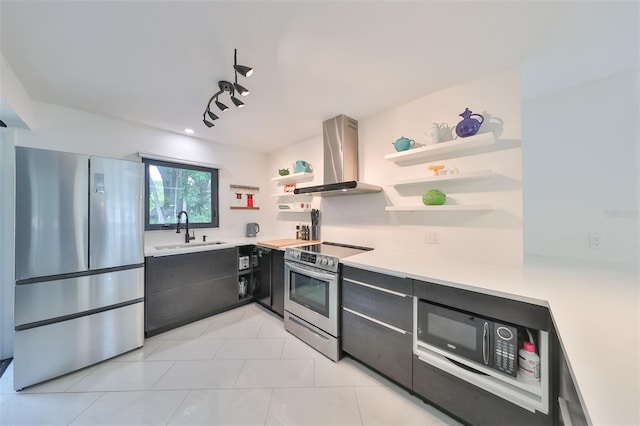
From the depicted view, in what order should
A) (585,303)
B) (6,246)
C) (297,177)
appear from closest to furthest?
(585,303)
(6,246)
(297,177)

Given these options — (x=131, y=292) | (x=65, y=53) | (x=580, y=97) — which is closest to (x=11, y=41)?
(x=65, y=53)

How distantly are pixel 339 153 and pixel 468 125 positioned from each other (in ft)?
4.05

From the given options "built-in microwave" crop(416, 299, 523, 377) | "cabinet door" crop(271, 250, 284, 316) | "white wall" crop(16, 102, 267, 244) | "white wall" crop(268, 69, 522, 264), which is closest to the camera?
"built-in microwave" crop(416, 299, 523, 377)

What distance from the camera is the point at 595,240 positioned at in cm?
176

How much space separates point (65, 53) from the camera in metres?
1.52

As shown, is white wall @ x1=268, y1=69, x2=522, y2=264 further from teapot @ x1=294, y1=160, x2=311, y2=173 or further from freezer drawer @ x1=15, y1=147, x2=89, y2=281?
freezer drawer @ x1=15, y1=147, x2=89, y2=281

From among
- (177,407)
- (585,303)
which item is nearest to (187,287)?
(177,407)

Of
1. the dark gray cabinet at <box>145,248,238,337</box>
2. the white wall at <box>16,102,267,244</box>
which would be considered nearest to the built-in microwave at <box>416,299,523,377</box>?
the dark gray cabinet at <box>145,248,238,337</box>

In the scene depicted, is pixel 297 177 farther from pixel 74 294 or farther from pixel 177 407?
pixel 177 407

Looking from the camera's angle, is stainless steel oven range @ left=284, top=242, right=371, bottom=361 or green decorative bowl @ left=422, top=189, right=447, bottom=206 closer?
green decorative bowl @ left=422, top=189, right=447, bottom=206

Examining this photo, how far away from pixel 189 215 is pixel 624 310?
12.7 ft

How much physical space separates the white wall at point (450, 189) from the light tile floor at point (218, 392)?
122 centimetres

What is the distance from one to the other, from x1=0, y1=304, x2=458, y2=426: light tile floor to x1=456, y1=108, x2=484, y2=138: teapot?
1995 mm

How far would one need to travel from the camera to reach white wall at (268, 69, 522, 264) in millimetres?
1654
